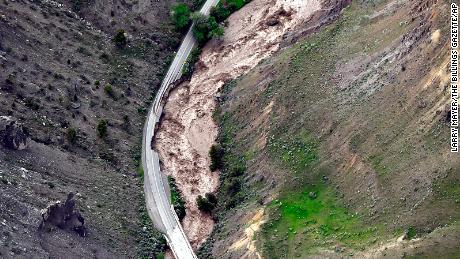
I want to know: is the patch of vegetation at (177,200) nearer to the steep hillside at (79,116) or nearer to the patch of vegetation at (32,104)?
the steep hillside at (79,116)

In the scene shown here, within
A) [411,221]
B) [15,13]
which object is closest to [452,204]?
[411,221]

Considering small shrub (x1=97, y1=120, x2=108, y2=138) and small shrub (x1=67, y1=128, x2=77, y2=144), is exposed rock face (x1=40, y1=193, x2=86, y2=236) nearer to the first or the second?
small shrub (x1=67, y1=128, x2=77, y2=144)

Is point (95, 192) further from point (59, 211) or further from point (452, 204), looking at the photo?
point (452, 204)

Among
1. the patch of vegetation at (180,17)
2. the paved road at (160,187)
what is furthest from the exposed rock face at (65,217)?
the patch of vegetation at (180,17)

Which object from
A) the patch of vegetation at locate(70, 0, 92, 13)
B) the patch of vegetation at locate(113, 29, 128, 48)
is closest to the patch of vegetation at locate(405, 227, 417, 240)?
the patch of vegetation at locate(113, 29, 128, 48)

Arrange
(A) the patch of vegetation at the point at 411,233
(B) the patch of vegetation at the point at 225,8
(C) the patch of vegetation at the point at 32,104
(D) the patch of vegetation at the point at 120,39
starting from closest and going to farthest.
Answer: (A) the patch of vegetation at the point at 411,233 → (C) the patch of vegetation at the point at 32,104 → (D) the patch of vegetation at the point at 120,39 → (B) the patch of vegetation at the point at 225,8

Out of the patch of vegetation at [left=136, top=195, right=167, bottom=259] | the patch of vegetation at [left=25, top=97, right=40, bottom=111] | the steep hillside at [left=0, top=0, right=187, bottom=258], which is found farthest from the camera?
the patch of vegetation at [left=25, top=97, right=40, bottom=111]
